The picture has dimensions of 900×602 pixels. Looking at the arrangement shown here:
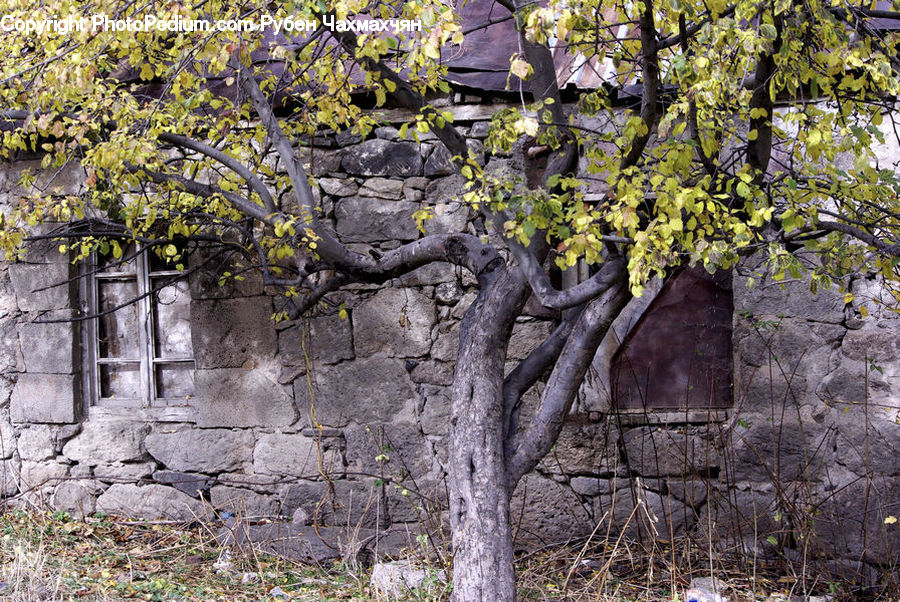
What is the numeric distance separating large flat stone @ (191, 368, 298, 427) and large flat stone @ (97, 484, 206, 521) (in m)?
0.46

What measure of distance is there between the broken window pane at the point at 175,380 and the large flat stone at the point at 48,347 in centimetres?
53

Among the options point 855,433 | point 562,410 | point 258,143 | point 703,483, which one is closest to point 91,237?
point 258,143

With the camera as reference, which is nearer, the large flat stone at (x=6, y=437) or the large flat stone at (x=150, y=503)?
the large flat stone at (x=150, y=503)

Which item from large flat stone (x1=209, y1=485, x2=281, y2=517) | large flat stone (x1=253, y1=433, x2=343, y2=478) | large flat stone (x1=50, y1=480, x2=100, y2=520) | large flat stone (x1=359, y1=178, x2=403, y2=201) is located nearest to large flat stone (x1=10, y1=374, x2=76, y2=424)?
large flat stone (x1=50, y1=480, x2=100, y2=520)

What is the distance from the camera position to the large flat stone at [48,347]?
14.4ft

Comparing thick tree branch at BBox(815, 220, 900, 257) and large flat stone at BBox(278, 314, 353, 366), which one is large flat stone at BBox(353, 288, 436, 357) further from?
thick tree branch at BBox(815, 220, 900, 257)

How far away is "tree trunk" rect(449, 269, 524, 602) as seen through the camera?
115 inches

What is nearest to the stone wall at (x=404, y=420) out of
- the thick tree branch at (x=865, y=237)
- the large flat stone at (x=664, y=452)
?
the large flat stone at (x=664, y=452)

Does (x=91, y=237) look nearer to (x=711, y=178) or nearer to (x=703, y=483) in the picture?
(x=711, y=178)

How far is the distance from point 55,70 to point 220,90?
1.25 metres

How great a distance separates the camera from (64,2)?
3135 millimetres

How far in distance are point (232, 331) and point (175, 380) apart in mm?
563

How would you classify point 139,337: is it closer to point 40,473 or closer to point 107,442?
point 107,442

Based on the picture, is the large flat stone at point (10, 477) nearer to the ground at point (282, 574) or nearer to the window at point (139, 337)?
the ground at point (282, 574)
